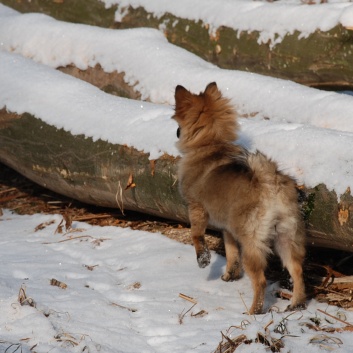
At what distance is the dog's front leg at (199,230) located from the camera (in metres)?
6.17

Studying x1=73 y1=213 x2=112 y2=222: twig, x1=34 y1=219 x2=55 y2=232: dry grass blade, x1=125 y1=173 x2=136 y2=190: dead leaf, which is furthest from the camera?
x1=73 y1=213 x2=112 y2=222: twig

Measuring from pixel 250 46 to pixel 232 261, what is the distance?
3.73 metres

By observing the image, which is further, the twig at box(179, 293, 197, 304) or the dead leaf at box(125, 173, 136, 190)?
the dead leaf at box(125, 173, 136, 190)

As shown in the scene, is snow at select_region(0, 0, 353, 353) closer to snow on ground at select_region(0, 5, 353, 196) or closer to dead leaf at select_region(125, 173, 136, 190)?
snow on ground at select_region(0, 5, 353, 196)

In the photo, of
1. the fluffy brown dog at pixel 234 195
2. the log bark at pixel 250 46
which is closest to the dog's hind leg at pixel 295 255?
the fluffy brown dog at pixel 234 195

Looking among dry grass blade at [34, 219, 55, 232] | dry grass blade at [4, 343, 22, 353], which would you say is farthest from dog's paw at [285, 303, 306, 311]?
dry grass blade at [34, 219, 55, 232]

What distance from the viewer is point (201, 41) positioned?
9586 millimetres

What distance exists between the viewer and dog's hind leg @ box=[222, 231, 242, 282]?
20.9 feet

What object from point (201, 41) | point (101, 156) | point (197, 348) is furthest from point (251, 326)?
point (201, 41)

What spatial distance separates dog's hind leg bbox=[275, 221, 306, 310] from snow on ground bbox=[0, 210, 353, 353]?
13 cm

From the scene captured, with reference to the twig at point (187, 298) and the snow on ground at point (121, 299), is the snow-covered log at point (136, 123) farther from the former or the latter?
the twig at point (187, 298)

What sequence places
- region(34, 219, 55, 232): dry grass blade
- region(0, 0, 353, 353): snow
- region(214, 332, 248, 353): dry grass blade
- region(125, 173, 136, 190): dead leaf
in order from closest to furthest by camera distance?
1. region(214, 332, 248, 353): dry grass blade
2. region(0, 0, 353, 353): snow
3. region(125, 173, 136, 190): dead leaf
4. region(34, 219, 55, 232): dry grass blade

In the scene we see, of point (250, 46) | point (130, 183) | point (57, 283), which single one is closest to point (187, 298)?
point (57, 283)

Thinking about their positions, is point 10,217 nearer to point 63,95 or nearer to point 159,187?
point 63,95
